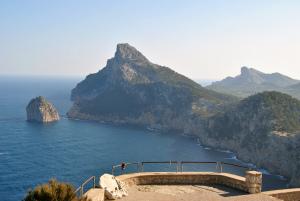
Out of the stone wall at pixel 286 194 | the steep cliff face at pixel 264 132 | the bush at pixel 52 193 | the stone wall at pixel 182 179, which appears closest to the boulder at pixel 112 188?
the stone wall at pixel 182 179

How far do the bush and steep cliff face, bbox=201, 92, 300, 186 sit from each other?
341ft

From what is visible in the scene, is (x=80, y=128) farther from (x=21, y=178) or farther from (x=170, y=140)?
(x=21, y=178)

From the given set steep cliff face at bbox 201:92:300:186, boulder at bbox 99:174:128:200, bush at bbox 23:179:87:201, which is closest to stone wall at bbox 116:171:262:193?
boulder at bbox 99:174:128:200

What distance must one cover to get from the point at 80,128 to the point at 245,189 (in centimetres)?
17747

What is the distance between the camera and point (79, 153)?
134750 mm

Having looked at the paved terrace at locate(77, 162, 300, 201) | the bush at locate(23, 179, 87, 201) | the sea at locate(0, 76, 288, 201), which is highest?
the bush at locate(23, 179, 87, 201)

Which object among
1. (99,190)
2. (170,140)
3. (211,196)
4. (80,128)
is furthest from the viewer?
(80,128)

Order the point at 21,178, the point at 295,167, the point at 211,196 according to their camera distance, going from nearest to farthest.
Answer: the point at 211,196
the point at 21,178
the point at 295,167

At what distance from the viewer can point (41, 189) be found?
16344mm

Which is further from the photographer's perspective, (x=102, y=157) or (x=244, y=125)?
(x=244, y=125)

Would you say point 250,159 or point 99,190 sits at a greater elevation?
point 99,190

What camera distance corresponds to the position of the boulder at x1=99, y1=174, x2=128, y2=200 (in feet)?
68.4

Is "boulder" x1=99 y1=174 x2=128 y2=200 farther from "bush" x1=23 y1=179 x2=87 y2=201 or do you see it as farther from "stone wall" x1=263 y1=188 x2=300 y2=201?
"stone wall" x1=263 y1=188 x2=300 y2=201

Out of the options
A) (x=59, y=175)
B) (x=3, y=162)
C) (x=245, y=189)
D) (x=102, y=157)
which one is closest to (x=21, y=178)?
(x=59, y=175)
